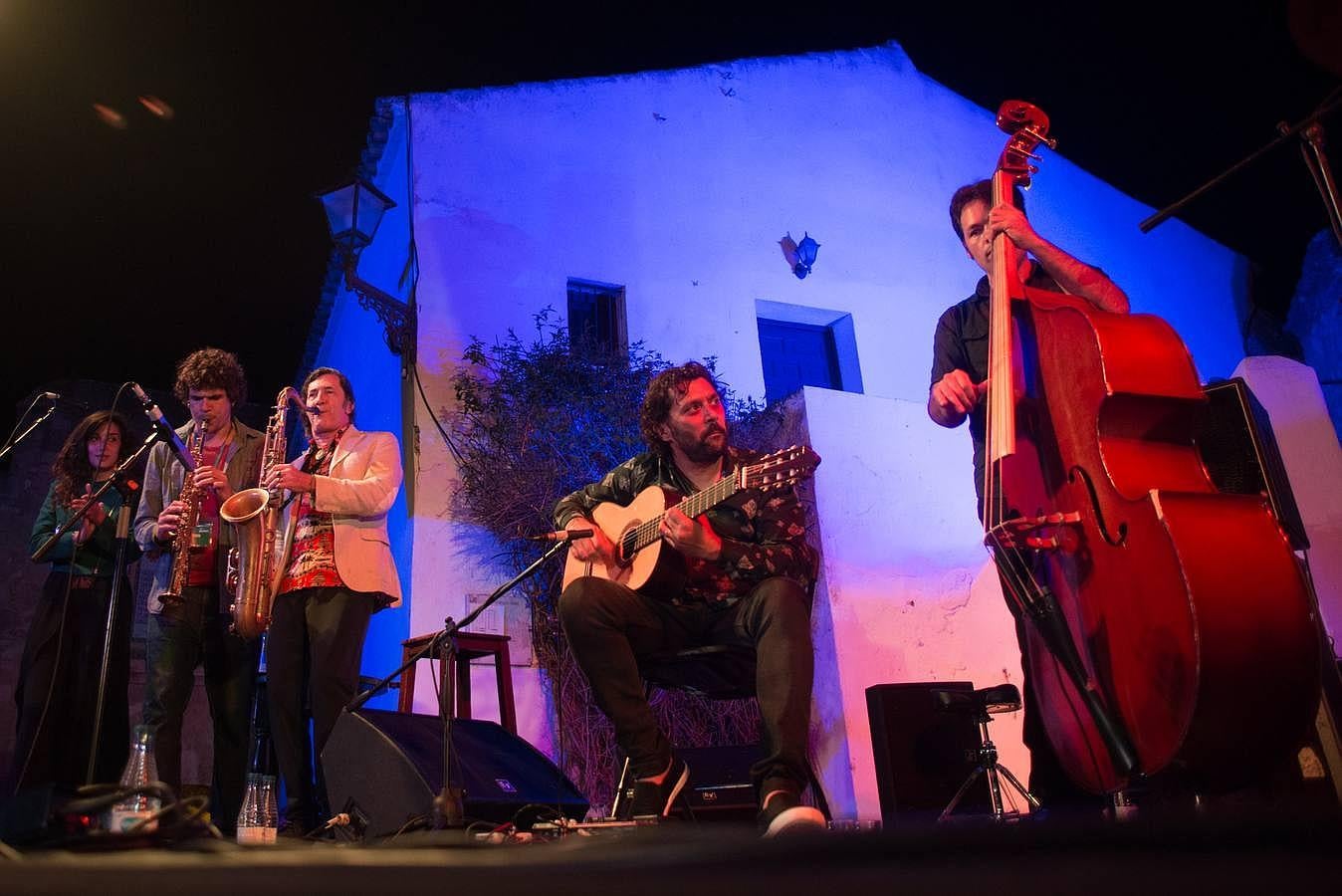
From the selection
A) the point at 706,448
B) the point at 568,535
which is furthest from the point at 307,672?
the point at 706,448

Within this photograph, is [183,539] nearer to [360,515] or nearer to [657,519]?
[360,515]

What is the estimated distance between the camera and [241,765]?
375cm

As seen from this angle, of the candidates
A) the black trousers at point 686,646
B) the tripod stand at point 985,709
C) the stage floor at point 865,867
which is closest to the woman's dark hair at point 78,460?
the black trousers at point 686,646

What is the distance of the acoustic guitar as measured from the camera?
9.53 ft

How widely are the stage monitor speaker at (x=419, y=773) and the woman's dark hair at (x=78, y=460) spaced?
88.2 inches

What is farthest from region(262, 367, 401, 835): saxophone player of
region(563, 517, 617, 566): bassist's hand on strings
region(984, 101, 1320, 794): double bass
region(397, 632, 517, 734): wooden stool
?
region(984, 101, 1320, 794): double bass

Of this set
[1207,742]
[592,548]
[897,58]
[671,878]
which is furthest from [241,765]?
[897,58]

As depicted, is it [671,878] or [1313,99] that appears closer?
[671,878]

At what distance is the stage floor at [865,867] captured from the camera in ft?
1.70

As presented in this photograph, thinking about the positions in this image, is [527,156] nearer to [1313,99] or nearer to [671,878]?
[1313,99]

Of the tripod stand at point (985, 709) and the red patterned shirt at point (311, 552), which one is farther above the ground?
the red patterned shirt at point (311, 552)

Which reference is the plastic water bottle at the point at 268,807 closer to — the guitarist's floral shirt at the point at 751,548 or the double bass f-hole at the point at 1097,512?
the guitarist's floral shirt at the point at 751,548

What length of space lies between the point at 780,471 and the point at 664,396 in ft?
2.26

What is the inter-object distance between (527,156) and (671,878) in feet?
23.6
